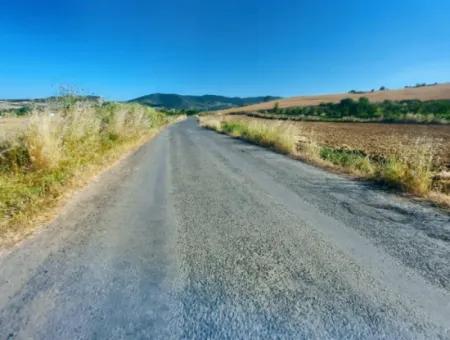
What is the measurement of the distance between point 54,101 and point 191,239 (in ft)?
30.3

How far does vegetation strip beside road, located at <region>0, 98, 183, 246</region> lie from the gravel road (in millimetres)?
499

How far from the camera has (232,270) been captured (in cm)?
381

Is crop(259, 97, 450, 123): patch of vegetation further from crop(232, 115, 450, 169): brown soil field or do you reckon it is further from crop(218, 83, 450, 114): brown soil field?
crop(232, 115, 450, 169): brown soil field

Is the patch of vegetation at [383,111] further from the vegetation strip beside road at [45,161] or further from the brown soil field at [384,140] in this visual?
the vegetation strip beside road at [45,161]

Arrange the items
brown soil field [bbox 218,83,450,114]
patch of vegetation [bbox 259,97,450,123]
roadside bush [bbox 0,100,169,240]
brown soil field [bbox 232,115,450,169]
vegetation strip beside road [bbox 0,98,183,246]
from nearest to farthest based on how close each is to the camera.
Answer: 1. vegetation strip beside road [bbox 0,98,183,246]
2. roadside bush [bbox 0,100,169,240]
3. brown soil field [bbox 232,115,450,169]
4. patch of vegetation [bbox 259,97,450,123]
5. brown soil field [bbox 218,83,450,114]

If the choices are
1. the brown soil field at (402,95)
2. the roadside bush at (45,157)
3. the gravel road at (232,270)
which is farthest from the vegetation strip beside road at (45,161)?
the brown soil field at (402,95)

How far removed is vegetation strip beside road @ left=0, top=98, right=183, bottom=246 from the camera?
5594mm

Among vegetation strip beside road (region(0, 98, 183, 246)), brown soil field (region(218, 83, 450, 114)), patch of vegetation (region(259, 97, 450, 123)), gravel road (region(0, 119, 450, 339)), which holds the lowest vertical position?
patch of vegetation (region(259, 97, 450, 123))

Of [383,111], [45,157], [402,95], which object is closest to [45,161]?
[45,157]

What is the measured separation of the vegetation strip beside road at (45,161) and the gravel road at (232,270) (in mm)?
499

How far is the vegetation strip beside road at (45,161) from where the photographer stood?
18.4 feet

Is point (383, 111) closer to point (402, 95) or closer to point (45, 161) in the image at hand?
point (402, 95)

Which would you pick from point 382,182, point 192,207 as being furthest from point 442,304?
point 382,182

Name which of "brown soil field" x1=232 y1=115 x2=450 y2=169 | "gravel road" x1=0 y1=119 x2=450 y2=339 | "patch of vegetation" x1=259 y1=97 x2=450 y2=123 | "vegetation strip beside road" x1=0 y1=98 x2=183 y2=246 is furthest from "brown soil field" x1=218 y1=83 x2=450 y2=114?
"gravel road" x1=0 y1=119 x2=450 y2=339
